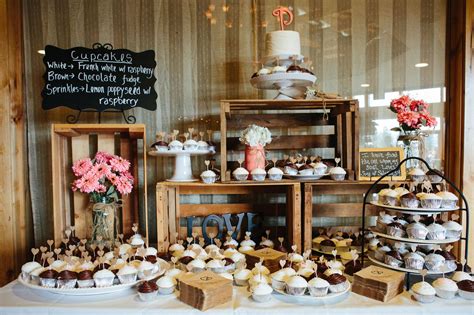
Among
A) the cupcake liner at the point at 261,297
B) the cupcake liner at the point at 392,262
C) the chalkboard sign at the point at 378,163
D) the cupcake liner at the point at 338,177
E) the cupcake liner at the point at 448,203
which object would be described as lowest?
the cupcake liner at the point at 261,297

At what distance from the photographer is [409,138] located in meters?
2.10

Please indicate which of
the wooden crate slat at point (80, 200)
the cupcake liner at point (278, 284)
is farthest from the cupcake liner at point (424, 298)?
the wooden crate slat at point (80, 200)

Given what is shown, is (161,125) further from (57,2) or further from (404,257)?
(404,257)

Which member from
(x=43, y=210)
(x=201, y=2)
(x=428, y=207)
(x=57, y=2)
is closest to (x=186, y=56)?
(x=201, y=2)

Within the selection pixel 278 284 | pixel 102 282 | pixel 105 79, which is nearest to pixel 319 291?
pixel 278 284

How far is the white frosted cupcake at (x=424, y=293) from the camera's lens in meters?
1.50

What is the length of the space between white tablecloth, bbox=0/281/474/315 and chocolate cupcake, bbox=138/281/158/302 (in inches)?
0.9

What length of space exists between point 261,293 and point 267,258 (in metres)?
0.35

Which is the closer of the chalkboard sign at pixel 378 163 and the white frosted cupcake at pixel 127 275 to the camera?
the white frosted cupcake at pixel 127 275

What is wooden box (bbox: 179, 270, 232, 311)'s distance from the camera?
1465 mm

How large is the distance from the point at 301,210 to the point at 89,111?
4.83ft

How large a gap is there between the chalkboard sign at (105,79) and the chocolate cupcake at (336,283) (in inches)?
53.2

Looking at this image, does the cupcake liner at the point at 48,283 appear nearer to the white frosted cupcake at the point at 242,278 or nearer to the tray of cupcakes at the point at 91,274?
the tray of cupcakes at the point at 91,274

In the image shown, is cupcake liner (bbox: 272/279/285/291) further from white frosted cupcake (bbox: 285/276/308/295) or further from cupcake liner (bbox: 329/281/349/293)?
cupcake liner (bbox: 329/281/349/293)
